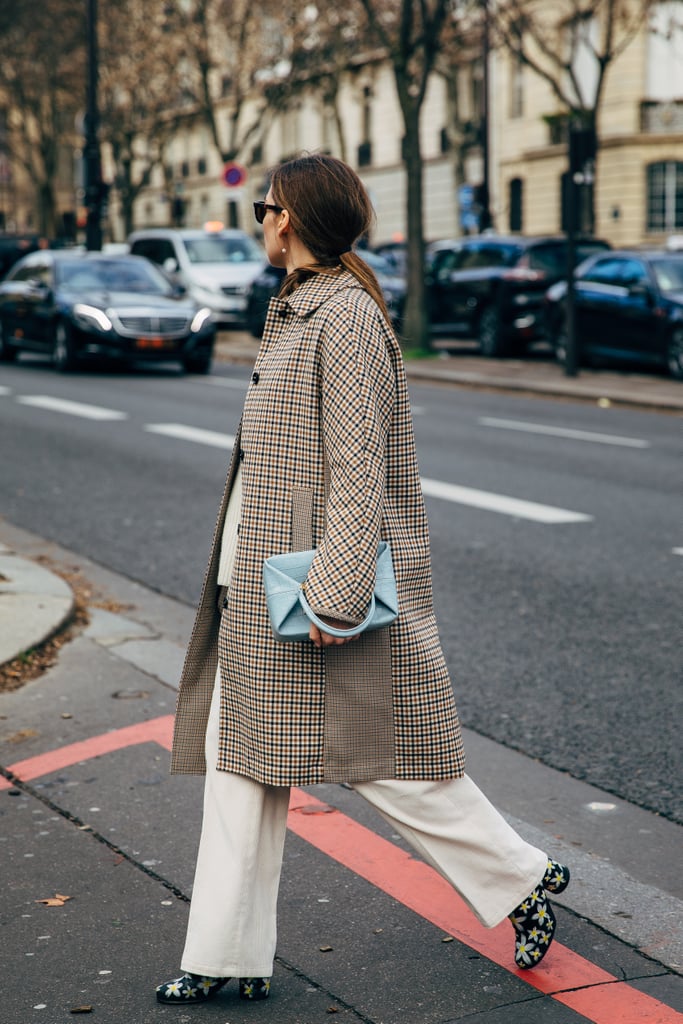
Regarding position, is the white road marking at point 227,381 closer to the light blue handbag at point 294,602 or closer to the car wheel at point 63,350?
the car wheel at point 63,350

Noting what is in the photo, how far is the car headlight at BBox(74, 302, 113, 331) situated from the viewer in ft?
62.5

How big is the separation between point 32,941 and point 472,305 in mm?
20089

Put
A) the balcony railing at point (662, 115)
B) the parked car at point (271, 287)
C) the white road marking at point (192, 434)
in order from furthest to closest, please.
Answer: the balcony railing at point (662, 115), the parked car at point (271, 287), the white road marking at point (192, 434)

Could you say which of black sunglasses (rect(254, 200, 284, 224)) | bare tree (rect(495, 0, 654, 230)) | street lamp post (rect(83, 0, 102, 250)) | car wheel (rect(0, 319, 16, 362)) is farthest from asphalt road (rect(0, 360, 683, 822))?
street lamp post (rect(83, 0, 102, 250))

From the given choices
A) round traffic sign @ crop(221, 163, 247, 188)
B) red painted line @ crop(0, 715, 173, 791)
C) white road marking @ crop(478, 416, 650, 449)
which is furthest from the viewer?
round traffic sign @ crop(221, 163, 247, 188)

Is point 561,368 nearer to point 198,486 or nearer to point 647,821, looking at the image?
point 198,486

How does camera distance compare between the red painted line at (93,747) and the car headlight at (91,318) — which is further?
the car headlight at (91,318)

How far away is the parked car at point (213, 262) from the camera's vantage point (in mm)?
28016

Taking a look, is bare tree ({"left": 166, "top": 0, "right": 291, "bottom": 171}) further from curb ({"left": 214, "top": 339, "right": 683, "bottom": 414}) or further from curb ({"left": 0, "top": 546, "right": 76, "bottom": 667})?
curb ({"left": 0, "top": 546, "right": 76, "bottom": 667})

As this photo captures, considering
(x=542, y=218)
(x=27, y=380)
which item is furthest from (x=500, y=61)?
(x=27, y=380)

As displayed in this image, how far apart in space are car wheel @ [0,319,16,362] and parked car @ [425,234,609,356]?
6289mm

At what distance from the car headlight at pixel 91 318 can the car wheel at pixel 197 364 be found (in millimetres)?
1175

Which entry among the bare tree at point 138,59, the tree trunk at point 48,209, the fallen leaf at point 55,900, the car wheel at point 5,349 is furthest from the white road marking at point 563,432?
the tree trunk at point 48,209

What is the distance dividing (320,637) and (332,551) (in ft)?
0.54
